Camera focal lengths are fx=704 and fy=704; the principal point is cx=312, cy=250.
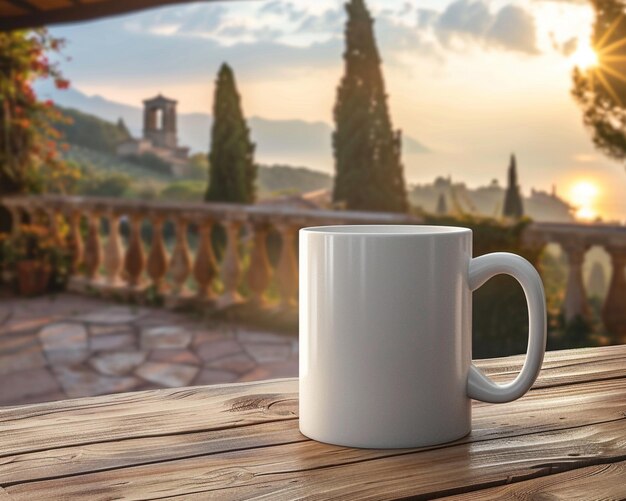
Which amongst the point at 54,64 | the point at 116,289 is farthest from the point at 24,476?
the point at 54,64

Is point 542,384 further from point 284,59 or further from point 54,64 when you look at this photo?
point 284,59

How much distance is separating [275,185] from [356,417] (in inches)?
444

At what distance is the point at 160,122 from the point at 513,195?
7131mm

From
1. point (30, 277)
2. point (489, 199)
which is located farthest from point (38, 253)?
point (489, 199)

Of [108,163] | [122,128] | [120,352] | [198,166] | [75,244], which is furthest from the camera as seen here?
[122,128]

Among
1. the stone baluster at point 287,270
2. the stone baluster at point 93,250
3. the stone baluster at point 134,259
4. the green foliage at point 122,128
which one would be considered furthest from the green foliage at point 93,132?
the stone baluster at point 287,270

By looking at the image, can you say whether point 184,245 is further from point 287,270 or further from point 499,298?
point 499,298

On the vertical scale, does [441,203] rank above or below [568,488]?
above

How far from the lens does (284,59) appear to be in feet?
41.9

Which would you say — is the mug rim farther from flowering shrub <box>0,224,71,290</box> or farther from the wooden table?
flowering shrub <box>0,224,71,290</box>

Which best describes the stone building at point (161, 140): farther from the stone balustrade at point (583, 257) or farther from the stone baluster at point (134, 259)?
the stone balustrade at point (583, 257)

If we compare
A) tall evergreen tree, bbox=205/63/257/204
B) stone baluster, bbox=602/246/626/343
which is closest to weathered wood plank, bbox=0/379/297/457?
stone baluster, bbox=602/246/626/343

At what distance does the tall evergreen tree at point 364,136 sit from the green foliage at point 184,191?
14.9 ft

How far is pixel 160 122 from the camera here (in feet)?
43.9
